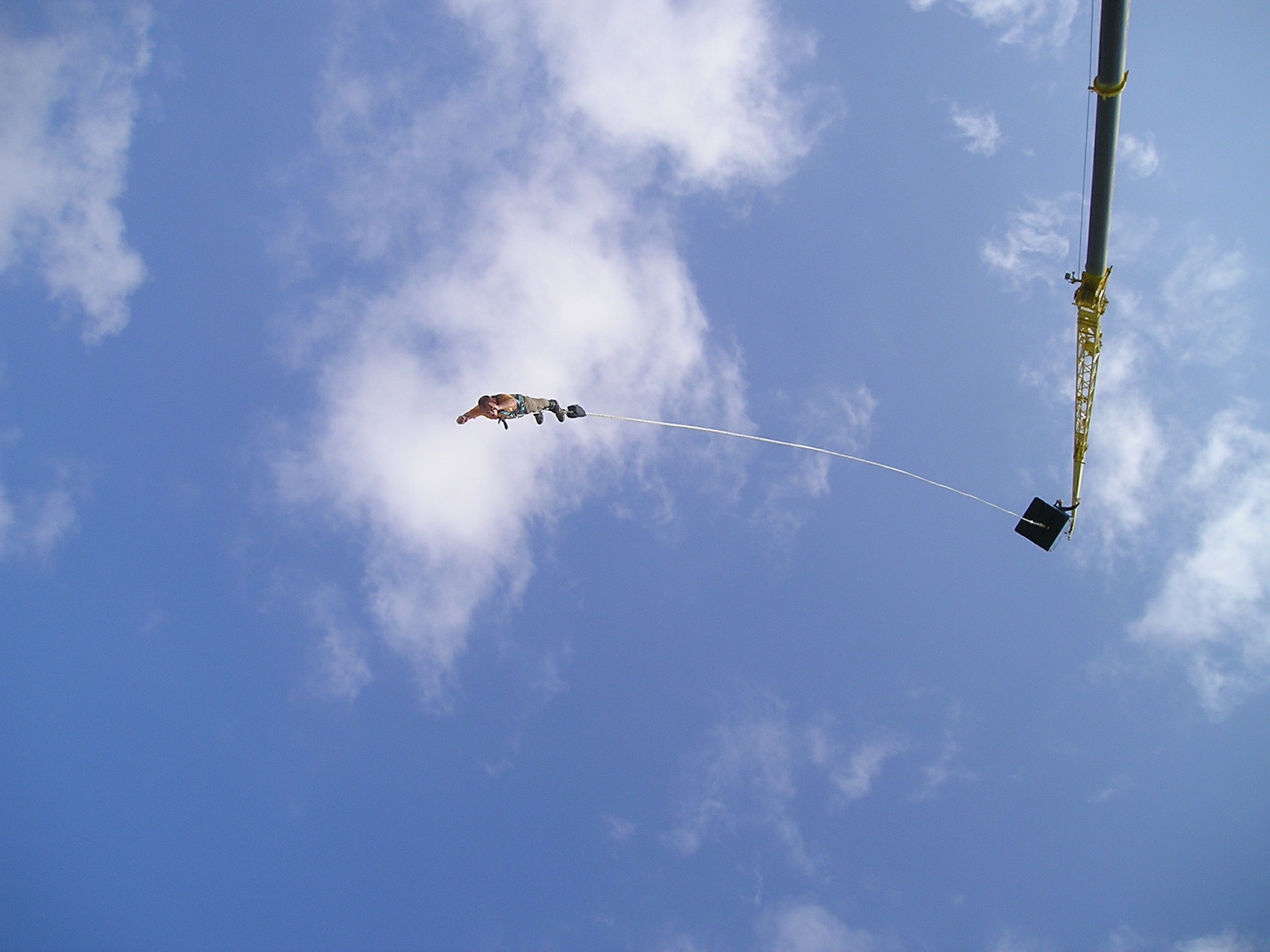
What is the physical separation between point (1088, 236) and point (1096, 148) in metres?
5.15

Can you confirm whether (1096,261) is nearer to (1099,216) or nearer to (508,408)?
(1099,216)

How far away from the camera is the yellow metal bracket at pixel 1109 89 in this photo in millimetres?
21359

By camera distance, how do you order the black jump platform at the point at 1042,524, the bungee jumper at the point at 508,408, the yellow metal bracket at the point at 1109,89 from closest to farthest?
the bungee jumper at the point at 508,408 → the yellow metal bracket at the point at 1109,89 → the black jump platform at the point at 1042,524

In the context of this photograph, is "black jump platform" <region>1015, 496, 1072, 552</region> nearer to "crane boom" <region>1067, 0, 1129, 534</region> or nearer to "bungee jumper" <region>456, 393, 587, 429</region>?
"crane boom" <region>1067, 0, 1129, 534</region>

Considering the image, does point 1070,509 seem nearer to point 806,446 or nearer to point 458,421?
point 806,446

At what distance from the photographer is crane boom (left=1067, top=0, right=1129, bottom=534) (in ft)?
66.9

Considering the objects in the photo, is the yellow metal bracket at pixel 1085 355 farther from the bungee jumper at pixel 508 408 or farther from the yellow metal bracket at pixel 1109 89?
the bungee jumper at pixel 508 408

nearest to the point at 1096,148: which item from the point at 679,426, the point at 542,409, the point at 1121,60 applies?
the point at 1121,60

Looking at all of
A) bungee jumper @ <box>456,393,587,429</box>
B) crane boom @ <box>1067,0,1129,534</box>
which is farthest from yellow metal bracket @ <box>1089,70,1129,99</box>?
bungee jumper @ <box>456,393,587,429</box>

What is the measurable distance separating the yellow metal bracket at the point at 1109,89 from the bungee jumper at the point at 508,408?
71.5 feet

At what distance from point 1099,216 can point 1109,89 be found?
497 centimetres

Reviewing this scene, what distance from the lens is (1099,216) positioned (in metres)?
24.8

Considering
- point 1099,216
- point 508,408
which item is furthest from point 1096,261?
point 508,408

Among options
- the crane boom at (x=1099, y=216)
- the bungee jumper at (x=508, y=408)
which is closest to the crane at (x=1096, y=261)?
the crane boom at (x=1099, y=216)
